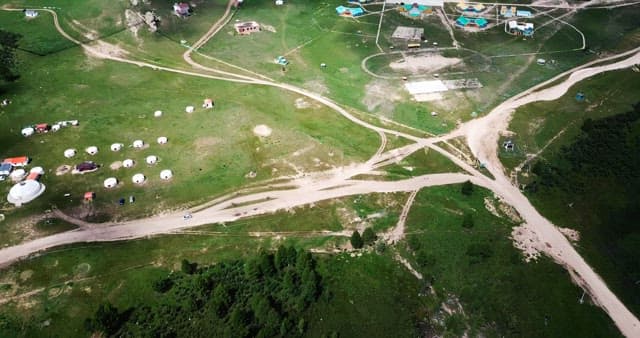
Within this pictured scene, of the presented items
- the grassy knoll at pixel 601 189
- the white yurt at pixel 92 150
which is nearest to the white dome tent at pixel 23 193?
the white yurt at pixel 92 150

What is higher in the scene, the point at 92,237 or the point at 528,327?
the point at 92,237

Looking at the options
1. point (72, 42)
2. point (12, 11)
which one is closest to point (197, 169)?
point (72, 42)

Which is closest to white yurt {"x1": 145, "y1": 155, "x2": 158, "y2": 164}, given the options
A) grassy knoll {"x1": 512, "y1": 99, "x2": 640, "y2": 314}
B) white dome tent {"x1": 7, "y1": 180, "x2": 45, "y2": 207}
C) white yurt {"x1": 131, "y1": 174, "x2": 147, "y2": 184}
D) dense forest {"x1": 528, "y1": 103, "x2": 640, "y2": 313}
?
white yurt {"x1": 131, "y1": 174, "x2": 147, "y2": 184}

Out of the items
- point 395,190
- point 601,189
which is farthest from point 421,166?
point 601,189

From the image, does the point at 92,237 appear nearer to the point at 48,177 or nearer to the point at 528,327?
the point at 48,177

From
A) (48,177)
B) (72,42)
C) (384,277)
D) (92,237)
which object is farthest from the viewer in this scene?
(72,42)

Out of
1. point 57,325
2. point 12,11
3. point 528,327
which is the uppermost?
point 12,11
